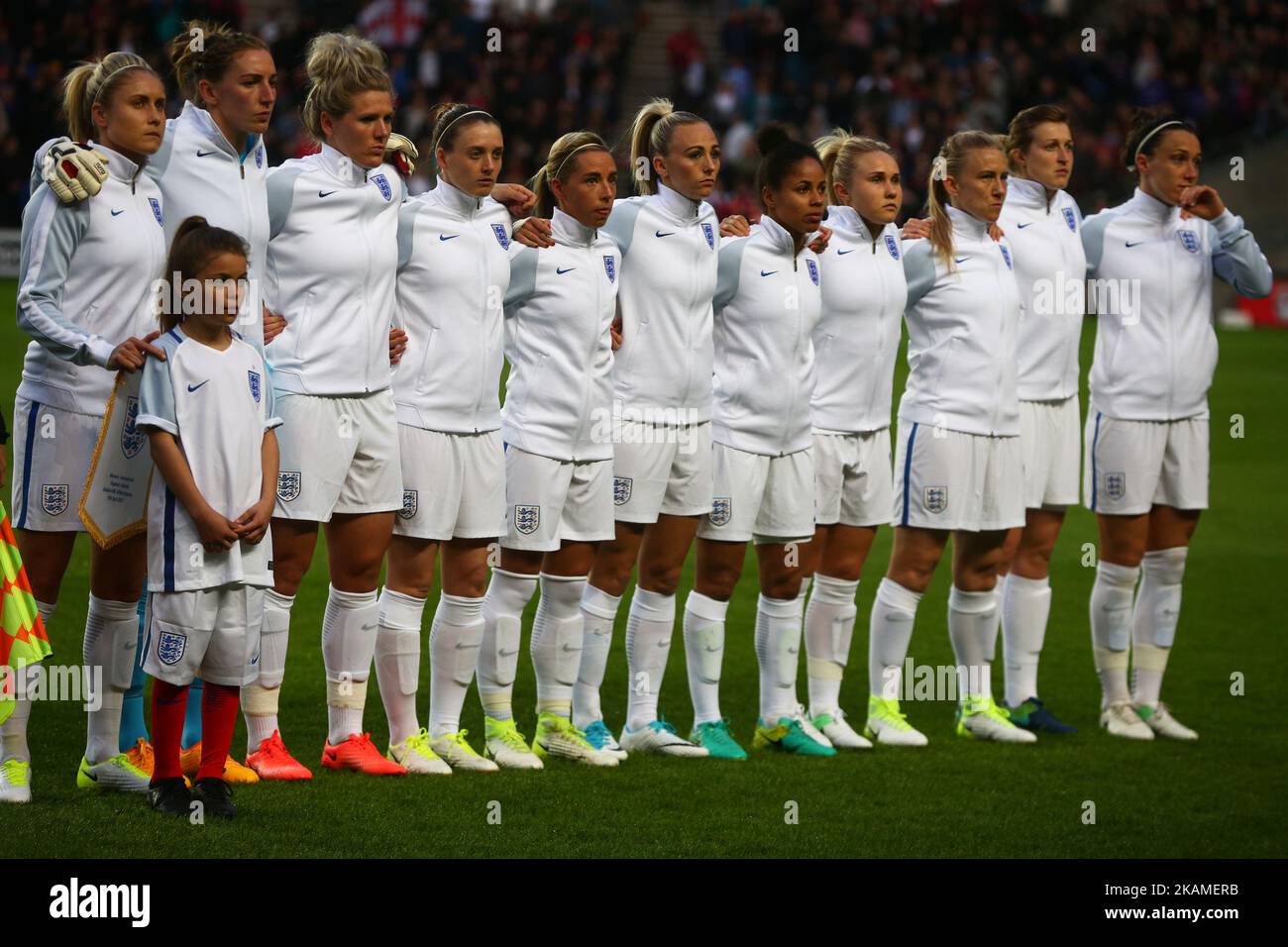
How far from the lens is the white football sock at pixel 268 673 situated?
247 inches

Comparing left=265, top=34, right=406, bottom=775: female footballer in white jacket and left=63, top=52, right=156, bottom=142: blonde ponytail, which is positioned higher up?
left=63, top=52, right=156, bottom=142: blonde ponytail

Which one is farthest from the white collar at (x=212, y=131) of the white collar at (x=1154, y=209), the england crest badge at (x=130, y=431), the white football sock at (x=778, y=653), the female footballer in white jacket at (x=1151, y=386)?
the white collar at (x=1154, y=209)

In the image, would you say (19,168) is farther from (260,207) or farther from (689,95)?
(260,207)

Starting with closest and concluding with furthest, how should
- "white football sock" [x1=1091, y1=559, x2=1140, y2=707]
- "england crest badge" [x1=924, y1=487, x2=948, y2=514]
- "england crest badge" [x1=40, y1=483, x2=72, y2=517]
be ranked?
"england crest badge" [x1=40, y1=483, x2=72, y2=517] → "england crest badge" [x1=924, y1=487, x2=948, y2=514] → "white football sock" [x1=1091, y1=559, x2=1140, y2=707]

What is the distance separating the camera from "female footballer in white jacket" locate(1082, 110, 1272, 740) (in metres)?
8.04

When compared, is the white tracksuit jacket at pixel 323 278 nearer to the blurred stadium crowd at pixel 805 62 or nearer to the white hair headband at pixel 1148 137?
the white hair headband at pixel 1148 137

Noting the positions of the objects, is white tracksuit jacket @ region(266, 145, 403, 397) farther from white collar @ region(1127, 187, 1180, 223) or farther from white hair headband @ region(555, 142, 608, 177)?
white collar @ region(1127, 187, 1180, 223)

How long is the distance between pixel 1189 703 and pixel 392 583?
159 inches

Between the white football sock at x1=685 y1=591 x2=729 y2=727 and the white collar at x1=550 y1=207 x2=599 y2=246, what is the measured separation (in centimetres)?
148

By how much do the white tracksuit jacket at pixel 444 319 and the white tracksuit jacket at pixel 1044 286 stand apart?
2.52 metres

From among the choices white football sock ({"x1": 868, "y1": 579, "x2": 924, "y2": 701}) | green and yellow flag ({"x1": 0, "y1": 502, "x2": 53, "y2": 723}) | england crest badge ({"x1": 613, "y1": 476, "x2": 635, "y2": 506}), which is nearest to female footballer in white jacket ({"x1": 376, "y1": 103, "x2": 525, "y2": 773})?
england crest badge ({"x1": 613, "y1": 476, "x2": 635, "y2": 506})

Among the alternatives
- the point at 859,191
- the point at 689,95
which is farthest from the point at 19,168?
the point at 859,191

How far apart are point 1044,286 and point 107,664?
414 cm

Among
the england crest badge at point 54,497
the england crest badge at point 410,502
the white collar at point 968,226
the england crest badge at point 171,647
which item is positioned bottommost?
the england crest badge at point 171,647
